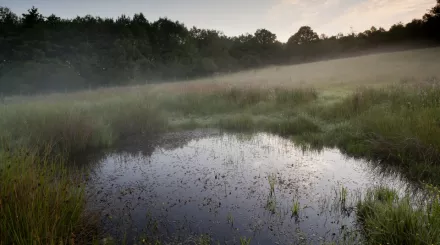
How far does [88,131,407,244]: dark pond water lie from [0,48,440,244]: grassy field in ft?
1.75

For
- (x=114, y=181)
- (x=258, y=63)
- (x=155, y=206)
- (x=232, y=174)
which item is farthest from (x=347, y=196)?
(x=258, y=63)

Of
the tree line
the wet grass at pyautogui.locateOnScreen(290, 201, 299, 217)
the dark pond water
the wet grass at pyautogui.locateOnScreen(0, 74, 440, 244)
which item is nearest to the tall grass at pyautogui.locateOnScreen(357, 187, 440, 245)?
the wet grass at pyautogui.locateOnScreen(0, 74, 440, 244)

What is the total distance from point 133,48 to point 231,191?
102 feet

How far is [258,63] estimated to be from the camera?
43.7m

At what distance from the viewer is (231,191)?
481cm

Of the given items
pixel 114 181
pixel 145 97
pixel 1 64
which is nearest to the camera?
pixel 114 181

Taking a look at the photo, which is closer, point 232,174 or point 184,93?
point 232,174

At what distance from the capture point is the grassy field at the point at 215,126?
2.80m

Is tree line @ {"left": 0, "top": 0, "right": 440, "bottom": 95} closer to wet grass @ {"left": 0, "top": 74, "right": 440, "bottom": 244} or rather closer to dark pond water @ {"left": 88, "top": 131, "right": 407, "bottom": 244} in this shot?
wet grass @ {"left": 0, "top": 74, "right": 440, "bottom": 244}

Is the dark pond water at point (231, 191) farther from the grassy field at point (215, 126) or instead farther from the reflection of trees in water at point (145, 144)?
the grassy field at point (215, 126)

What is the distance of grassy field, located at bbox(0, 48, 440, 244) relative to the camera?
110 inches

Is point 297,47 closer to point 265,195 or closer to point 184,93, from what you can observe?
point 184,93

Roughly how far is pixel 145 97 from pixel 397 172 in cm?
1020

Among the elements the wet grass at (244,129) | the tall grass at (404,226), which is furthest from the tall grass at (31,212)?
the tall grass at (404,226)
